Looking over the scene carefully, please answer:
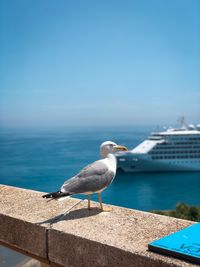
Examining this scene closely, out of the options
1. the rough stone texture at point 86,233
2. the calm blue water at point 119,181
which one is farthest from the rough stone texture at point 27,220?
Result: the calm blue water at point 119,181

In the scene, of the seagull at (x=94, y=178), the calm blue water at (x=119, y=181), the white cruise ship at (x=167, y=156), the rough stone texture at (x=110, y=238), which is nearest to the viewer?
the rough stone texture at (x=110, y=238)

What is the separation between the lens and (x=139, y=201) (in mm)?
21312

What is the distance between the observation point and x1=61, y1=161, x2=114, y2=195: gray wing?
138 centimetres

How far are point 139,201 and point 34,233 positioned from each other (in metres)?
20.6

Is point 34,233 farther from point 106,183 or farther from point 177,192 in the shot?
point 177,192

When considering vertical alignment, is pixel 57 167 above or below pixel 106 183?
below

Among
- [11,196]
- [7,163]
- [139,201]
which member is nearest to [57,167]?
[7,163]

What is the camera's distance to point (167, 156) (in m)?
28.0

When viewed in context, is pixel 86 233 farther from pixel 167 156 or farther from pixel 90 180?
pixel 167 156

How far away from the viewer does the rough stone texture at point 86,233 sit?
1002 millimetres

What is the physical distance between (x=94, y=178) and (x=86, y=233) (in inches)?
12.4

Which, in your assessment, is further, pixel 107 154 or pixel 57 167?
pixel 57 167

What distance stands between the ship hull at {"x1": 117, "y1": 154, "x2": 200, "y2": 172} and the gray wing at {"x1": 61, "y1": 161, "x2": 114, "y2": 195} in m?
26.3

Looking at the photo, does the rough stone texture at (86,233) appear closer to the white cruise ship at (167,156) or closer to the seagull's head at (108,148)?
the seagull's head at (108,148)
